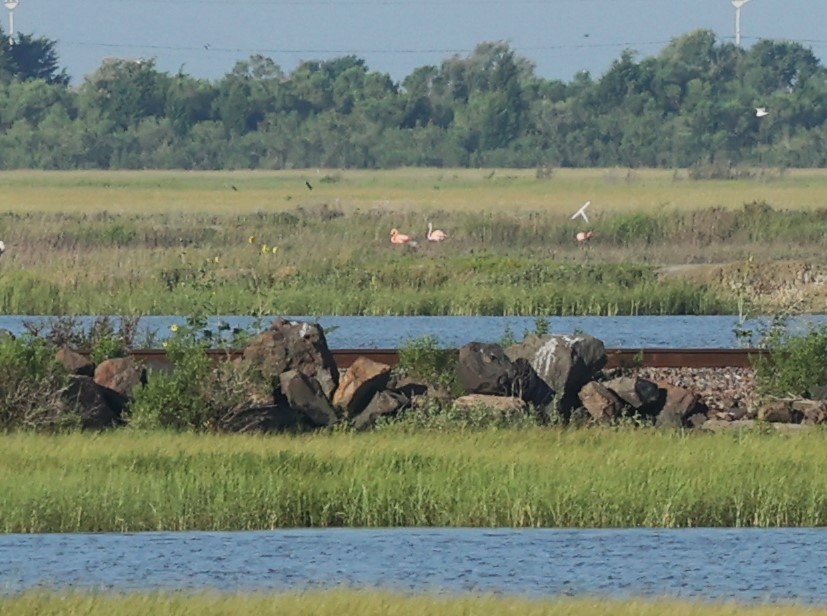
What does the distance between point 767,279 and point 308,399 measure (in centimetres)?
2163

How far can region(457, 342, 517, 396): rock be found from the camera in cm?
2031

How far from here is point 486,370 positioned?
2042cm

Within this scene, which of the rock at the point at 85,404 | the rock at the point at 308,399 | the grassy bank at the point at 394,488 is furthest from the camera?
the rock at the point at 308,399

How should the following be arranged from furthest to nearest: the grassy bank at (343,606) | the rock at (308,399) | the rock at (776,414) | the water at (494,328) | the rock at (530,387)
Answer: the water at (494,328) < the rock at (776,414) < the rock at (530,387) < the rock at (308,399) < the grassy bank at (343,606)

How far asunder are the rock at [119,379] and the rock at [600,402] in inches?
163

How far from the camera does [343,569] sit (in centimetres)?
1402

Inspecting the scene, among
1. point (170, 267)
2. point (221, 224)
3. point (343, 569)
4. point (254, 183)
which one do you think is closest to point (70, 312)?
point (170, 267)

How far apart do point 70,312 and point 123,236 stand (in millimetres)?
18188

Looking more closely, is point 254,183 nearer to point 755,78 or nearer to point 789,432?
point 755,78

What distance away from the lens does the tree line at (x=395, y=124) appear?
11256cm

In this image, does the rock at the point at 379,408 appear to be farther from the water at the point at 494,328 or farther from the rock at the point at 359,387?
the water at the point at 494,328

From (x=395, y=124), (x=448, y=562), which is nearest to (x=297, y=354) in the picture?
(x=448, y=562)

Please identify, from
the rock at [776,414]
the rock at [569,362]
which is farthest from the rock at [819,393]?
the rock at [569,362]

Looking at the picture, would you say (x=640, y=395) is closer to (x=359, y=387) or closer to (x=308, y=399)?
(x=359, y=387)
